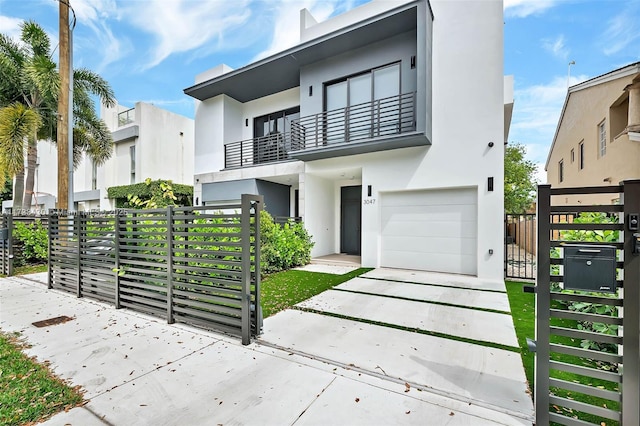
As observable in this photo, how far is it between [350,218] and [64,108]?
33.1ft

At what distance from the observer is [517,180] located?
23.0 metres

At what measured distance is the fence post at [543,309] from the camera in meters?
2.13

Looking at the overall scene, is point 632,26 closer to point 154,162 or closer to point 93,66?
point 93,66

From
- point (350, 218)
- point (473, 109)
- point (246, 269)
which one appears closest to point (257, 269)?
point (246, 269)

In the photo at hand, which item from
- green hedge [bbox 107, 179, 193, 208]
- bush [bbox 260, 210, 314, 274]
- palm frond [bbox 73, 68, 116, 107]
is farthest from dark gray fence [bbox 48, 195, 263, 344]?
A: green hedge [bbox 107, 179, 193, 208]

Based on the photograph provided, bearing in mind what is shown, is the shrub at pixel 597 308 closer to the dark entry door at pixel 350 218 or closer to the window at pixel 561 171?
the dark entry door at pixel 350 218

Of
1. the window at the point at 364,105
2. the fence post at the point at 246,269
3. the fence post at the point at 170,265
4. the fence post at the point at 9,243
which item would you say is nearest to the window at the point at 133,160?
the fence post at the point at 9,243

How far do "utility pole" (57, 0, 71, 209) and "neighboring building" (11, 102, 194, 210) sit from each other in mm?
10191

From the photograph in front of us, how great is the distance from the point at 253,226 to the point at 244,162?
31.6ft

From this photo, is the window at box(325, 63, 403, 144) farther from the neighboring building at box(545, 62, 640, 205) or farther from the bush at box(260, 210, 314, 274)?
the neighboring building at box(545, 62, 640, 205)

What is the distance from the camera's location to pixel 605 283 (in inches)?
77.4

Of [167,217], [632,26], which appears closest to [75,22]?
[167,217]

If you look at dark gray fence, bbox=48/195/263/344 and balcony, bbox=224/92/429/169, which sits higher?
balcony, bbox=224/92/429/169

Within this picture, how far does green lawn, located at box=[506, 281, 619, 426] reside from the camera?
7.92 feet
